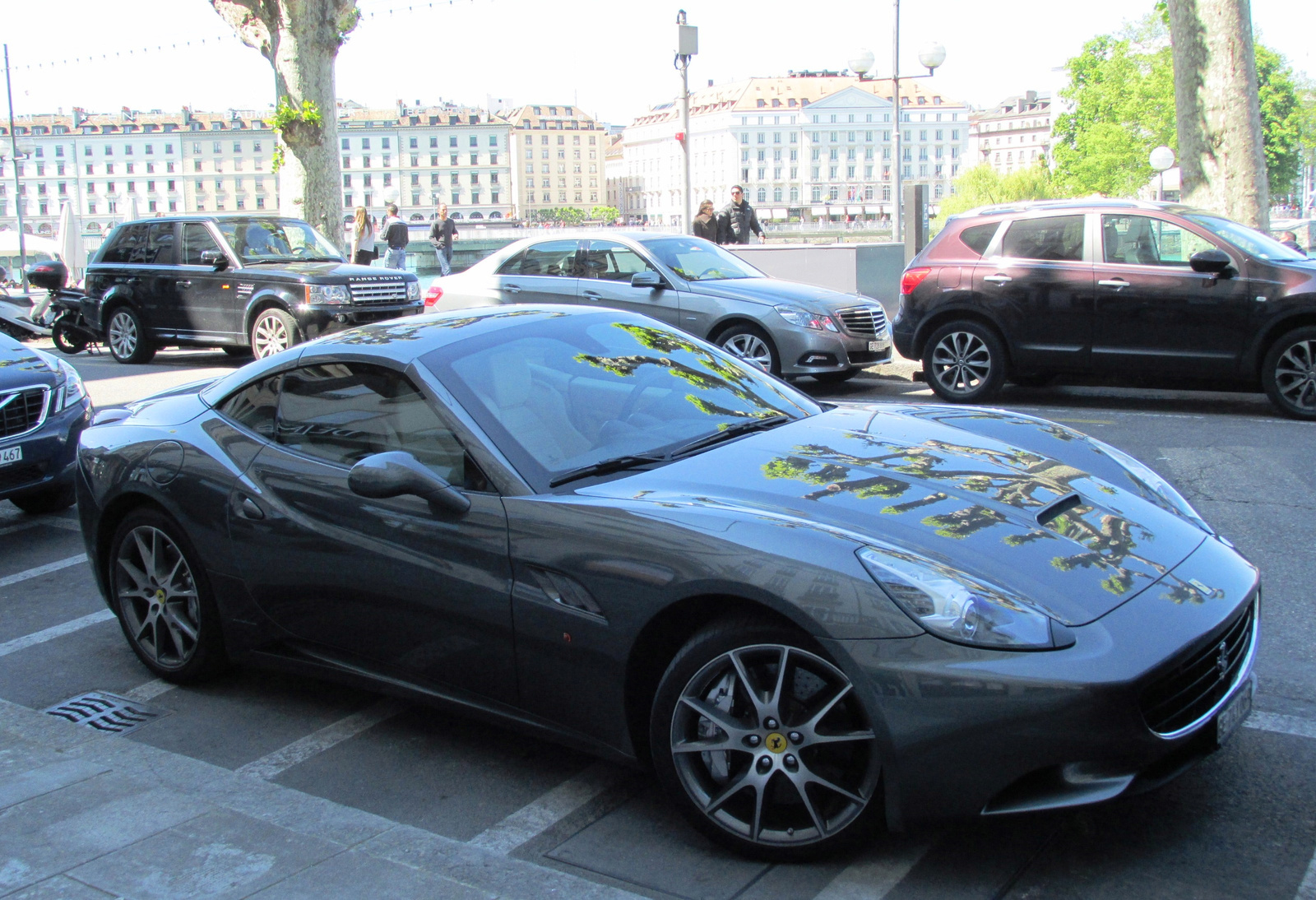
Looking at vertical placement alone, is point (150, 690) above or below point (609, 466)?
below

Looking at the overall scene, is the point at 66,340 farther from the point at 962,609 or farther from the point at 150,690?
the point at 962,609

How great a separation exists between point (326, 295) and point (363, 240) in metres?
7.18

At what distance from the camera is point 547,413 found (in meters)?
3.81

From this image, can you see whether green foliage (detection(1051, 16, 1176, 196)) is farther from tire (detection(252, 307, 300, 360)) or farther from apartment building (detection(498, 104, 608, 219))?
apartment building (detection(498, 104, 608, 219))

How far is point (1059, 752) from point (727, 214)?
16.3 metres

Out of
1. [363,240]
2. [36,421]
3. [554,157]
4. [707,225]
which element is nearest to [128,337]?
[363,240]

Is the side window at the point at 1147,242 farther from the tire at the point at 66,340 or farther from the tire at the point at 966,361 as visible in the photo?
the tire at the point at 66,340

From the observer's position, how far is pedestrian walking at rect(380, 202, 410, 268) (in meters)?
23.1

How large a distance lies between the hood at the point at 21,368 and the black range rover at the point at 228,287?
6.56 meters

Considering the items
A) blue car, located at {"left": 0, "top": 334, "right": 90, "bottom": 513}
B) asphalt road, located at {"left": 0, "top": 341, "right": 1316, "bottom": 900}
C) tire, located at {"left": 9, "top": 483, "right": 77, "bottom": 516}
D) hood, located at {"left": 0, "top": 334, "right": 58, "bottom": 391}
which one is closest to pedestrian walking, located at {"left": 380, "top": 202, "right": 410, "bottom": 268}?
tire, located at {"left": 9, "top": 483, "right": 77, "bottom": 516}

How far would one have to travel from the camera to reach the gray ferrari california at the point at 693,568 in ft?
9.04

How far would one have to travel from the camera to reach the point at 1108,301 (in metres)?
9.79

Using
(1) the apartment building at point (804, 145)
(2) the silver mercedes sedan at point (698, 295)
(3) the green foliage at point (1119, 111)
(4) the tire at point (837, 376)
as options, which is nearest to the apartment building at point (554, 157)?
(1) the apartment building at point (804, 145)

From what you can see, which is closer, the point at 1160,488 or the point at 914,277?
the point at 1160,488
